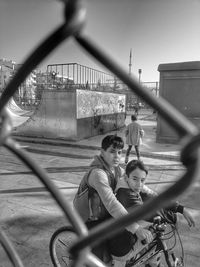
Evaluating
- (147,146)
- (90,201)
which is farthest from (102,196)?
(147,146)

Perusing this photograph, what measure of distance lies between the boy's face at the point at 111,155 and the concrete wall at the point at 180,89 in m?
6.52

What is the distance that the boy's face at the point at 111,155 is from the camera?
1856mm

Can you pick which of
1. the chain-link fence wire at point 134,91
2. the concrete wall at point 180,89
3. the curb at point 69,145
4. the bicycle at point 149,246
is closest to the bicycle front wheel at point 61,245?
the bicycle at point 149,246

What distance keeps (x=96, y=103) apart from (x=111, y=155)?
8357mm

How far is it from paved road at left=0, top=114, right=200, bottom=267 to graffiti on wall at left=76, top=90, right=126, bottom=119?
2.79 metres

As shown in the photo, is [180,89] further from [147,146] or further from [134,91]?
[134,91]

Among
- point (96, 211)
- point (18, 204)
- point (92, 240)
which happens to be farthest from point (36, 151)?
point (92, 240)

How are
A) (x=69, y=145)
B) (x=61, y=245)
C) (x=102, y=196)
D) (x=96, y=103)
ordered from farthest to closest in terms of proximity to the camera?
(x=96, y=103), (x=69, y=145), (x=61, y=245), (x=102, y=196)

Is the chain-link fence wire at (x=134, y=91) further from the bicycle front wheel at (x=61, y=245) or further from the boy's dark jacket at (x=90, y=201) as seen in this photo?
the bicycle front wheel at (x=61, y=245)

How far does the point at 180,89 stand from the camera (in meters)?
8.45

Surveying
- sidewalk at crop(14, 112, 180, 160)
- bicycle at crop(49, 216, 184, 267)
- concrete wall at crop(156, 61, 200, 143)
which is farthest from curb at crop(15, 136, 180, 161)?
bicycle at crop(49, 216, 184, 267)

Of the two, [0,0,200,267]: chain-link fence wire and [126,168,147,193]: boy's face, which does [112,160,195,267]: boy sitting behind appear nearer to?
[126,168,147,193]: boy's face

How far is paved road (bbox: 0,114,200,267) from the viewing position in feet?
8.22

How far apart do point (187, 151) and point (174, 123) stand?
0.06 metres
